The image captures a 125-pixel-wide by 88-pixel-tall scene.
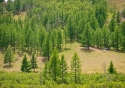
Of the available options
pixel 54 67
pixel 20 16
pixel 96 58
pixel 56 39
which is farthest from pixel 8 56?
pixel 20 16

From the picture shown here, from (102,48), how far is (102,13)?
43.6 m

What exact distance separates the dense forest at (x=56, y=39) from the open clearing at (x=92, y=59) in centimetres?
371

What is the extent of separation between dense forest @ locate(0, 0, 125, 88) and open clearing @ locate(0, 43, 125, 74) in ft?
12.2

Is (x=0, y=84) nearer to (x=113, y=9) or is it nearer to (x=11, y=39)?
(x=11, y=39)

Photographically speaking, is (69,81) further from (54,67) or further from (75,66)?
(54,67)

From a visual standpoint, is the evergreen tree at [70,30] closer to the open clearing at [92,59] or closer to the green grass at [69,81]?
the open clearing at [92,59]

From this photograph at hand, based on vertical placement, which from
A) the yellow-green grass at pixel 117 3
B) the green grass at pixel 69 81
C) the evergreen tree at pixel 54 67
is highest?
the yellow-green grass at pixel 117 3

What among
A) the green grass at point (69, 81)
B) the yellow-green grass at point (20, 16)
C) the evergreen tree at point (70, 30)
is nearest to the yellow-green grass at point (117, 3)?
the evergreen tree at point (70, 30)

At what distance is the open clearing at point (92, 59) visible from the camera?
83375 mm

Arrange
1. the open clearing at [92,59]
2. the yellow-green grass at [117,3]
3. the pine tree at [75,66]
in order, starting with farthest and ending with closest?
1. the yellow-green grass at [117,3]
2. the open clearing at [92,59]
3. the pine tree at [75,66]

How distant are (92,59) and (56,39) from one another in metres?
19.1

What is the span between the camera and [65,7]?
165m

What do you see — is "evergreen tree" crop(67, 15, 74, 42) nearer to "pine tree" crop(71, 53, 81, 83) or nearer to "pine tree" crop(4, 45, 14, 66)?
"pine tree" crop(4, 45, 14, 66)

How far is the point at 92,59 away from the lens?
9388 centimetres
